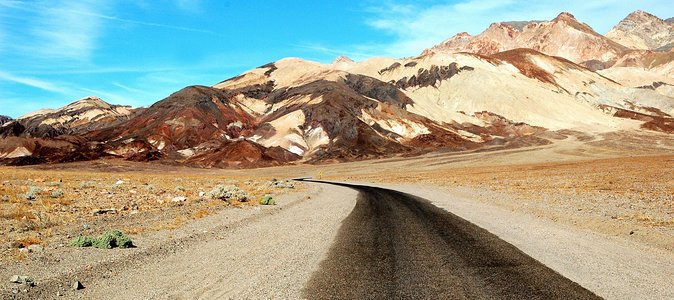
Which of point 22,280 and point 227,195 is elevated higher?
point 22,280

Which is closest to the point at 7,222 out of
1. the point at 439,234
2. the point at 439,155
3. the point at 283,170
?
the point at 439,234

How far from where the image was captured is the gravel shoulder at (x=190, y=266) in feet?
26.3

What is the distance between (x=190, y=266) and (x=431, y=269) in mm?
5464

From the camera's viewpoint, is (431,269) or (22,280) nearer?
(22,280)

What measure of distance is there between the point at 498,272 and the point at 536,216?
1215 centimetres

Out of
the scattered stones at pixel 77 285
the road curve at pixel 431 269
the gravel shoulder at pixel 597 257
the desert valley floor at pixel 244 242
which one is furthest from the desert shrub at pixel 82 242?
the gravel shoulder at pixel 597 257

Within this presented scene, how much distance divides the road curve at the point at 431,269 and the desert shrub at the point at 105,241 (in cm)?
567

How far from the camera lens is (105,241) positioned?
37.8 ft

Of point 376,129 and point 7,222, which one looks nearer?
point 7,222

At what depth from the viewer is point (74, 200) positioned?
70.3 ft

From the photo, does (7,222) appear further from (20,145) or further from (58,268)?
(20,145)

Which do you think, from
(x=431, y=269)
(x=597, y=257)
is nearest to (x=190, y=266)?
(x=431, y=269)

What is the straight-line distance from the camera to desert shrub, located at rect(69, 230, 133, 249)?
11.5 m

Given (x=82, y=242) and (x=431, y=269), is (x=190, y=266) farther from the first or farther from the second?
(x=431, y=269)
